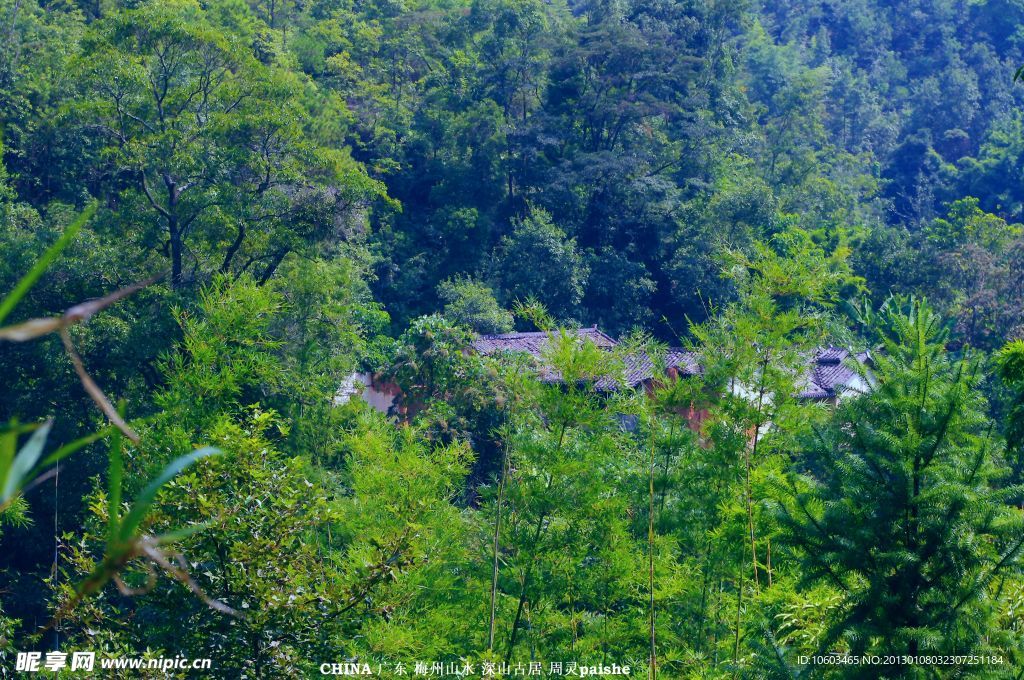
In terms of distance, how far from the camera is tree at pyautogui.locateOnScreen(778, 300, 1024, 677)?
315 centimetres

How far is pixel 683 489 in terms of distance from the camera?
5227mm

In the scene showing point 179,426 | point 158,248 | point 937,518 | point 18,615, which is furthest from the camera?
point 158,248

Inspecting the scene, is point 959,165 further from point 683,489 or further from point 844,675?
point 844,675

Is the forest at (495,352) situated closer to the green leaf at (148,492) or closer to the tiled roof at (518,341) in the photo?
the green leaf at (148,492)

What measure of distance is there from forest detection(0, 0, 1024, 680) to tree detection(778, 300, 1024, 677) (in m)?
0.01

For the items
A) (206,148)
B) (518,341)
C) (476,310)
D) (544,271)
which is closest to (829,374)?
(518,341)

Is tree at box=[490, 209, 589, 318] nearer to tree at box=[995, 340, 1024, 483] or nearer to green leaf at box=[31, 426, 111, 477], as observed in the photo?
tree at box=[995, 340, 1024, 483]

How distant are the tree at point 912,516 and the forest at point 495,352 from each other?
0.5 inches

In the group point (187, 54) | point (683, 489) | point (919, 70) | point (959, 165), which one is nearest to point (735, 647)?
point (683, 489)

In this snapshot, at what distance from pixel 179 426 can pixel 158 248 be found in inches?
231

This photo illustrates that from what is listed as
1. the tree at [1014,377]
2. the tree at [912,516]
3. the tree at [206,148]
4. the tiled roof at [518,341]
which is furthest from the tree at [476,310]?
the tree at [1014,377]

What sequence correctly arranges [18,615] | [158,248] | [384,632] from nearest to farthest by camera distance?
[384,632], [18,615], [158,248]

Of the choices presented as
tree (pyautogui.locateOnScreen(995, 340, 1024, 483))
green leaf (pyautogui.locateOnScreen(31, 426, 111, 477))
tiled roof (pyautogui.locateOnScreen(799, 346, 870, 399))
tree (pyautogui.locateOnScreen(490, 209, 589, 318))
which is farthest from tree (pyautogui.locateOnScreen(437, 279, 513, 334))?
green leaf (pyautogui.locateOnScreen(31, 426, 111, 477))

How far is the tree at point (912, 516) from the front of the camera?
10.3ft
